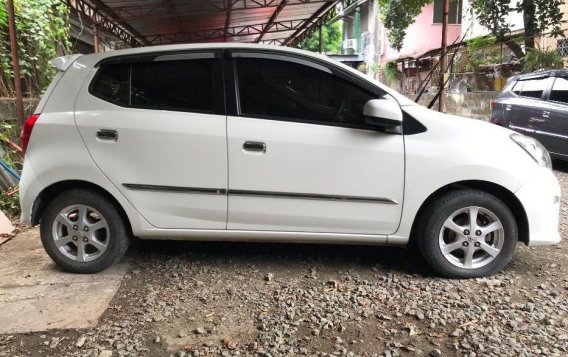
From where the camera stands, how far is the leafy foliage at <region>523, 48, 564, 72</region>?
10.3 metres

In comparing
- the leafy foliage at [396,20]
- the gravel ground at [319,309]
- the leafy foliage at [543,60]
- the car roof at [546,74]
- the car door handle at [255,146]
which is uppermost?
the leafy foliage at [396,20]

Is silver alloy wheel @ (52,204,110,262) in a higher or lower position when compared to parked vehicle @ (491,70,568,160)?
lower

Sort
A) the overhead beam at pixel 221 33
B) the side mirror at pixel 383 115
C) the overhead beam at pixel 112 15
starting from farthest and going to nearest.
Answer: the overhead beam at pixel 221 33 < the overhead beam at pixel 112 15 < the side mirror at pixel 383 115

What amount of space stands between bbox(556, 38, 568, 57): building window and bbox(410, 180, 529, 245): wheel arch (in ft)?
29.8

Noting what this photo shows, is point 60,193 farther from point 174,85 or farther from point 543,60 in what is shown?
point 543,60

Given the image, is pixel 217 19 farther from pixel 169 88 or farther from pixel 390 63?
pixel 390 63

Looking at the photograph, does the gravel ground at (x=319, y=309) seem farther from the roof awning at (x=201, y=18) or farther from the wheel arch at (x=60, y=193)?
the roof awning at (x=201, y=18)

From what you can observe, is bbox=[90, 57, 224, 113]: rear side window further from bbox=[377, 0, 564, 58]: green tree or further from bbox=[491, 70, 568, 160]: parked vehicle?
bbox=[377, 0, 564, 58]: green tree

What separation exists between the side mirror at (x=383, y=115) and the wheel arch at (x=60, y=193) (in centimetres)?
197

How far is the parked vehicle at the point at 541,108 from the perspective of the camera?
7.49m

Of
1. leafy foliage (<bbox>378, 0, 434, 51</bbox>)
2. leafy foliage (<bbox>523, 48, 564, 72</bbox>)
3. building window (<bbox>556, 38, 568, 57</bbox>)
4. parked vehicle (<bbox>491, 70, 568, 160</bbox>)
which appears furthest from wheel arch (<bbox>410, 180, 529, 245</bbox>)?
leafy foliage (<bbox>378, 0, 434, 51</bbox>)

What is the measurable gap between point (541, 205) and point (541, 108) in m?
A: 5.21

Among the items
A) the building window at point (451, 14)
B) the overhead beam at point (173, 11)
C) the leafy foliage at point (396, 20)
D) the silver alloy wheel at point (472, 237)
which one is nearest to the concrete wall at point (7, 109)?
the overhead beam at point (173, 11)

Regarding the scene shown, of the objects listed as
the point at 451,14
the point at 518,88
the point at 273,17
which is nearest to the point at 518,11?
the point at 518,88
